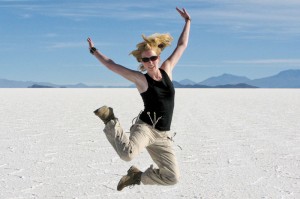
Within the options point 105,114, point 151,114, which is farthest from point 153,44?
point 105,114

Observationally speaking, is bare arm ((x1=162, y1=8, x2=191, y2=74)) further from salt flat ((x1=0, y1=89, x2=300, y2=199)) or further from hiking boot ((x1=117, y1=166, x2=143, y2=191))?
salt flat ((x1=0, y1=89, x2=300, y2=199))

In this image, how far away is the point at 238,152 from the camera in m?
8.30

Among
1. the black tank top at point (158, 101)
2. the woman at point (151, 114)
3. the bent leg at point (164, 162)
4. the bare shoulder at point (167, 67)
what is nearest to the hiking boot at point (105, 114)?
the woman at point (151, 114)

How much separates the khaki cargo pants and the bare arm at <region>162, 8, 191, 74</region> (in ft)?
2.15

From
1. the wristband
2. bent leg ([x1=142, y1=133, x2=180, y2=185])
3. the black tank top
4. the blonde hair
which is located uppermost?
the blonde hair

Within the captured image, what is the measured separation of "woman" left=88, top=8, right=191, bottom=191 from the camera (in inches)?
190

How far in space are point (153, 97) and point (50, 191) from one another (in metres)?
1.74

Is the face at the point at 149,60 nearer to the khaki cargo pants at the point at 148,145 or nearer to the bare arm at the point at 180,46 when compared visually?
the bare arm at the point at 180,46

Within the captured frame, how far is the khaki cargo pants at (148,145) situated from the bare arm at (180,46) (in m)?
0.66

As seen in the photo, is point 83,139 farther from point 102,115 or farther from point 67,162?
point 102,115

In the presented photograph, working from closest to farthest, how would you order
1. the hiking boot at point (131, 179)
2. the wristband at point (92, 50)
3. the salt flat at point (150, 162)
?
the wristband at point (92, 50) < the hiking boot at point (131, 179) < the salt flat at point (150, 162)

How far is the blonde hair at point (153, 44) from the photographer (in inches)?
193

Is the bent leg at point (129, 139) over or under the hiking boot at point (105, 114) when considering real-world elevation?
under

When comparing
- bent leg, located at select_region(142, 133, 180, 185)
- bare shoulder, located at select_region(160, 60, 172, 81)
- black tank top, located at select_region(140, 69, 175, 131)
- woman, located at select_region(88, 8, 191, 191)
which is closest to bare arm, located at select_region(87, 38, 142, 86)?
woman, located at select_region(88, 8, 191, 191)
